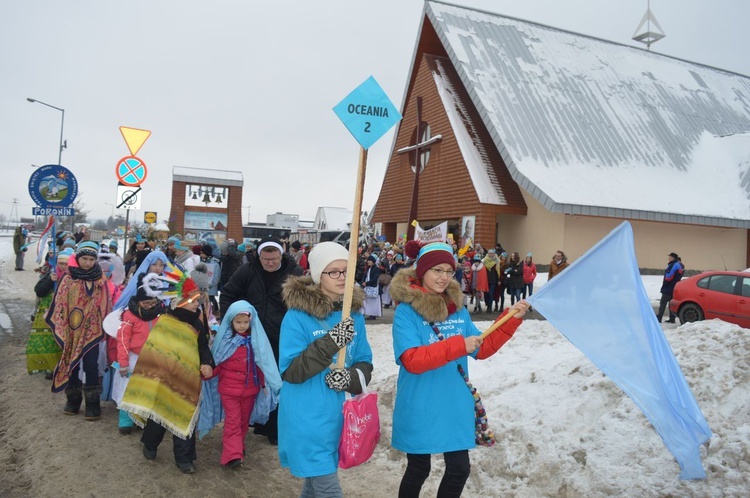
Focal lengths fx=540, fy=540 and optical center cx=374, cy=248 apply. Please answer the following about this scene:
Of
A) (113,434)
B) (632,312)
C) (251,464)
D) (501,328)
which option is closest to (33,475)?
(113,434)

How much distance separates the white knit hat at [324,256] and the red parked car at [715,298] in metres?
11.2

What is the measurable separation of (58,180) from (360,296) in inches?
399

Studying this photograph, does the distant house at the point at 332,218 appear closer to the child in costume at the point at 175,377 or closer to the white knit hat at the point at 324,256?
the child in costume at the point at 175,377

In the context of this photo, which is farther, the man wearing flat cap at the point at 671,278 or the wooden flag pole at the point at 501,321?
the man wearing flat cap at the point at 671,278

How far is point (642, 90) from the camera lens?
85.9 ft

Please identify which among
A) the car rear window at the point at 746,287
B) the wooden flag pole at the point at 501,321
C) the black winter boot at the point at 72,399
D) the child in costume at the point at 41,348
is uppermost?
the car rear window at the point at 746,287

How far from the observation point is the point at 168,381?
14.9ft

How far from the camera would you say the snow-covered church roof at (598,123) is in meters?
20.2

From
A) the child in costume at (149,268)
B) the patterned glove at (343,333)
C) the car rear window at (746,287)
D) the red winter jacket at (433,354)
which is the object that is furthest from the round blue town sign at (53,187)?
the car rear window at (746,287)

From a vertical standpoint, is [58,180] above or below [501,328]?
above

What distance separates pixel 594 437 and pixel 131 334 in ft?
14.1

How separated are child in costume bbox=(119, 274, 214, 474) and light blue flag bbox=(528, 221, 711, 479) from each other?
2.91m

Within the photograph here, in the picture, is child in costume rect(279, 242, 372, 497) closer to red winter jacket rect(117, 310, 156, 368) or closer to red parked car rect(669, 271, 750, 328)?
red winter jacket rect(117, 310, 156, 368)

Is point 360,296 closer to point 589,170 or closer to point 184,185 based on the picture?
point 589,170
